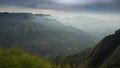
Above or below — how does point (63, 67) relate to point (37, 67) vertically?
below

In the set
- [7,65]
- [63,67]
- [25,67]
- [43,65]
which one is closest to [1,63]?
[7,65]

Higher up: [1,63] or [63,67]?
[1,63]

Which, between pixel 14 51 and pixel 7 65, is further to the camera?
pixel 14 51

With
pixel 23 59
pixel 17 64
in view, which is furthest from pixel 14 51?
pixel 17 64

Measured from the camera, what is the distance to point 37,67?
381 feet

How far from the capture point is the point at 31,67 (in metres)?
114

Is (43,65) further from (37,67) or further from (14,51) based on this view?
(14,51)

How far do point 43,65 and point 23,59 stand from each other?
1065 cm

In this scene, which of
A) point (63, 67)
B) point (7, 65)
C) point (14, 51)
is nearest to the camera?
point (7, 65)

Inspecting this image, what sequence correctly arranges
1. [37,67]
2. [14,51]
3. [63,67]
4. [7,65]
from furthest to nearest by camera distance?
[63,67] < [14,51] < [37,67] < [7,65]

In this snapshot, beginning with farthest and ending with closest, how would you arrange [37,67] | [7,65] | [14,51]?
[14,51] → [37,67] → [7,65]

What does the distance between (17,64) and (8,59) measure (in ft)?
17.8

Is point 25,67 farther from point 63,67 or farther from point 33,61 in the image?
point 63,67

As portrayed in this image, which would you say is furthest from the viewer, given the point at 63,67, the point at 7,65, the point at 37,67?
the point at 63,67
